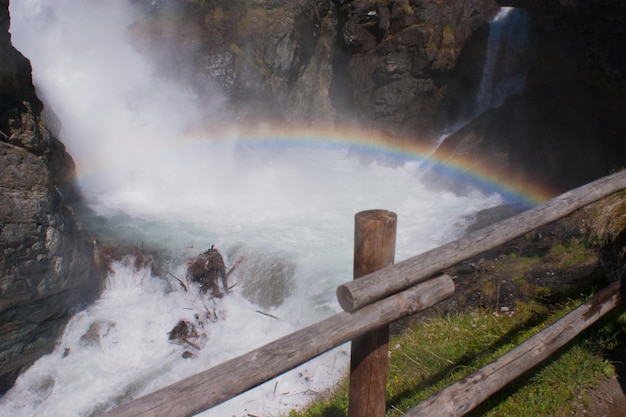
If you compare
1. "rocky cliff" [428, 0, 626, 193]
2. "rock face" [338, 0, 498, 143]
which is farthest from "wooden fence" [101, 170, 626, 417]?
"rock face" [338, 0, 498, 143]

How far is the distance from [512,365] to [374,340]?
1219 mm

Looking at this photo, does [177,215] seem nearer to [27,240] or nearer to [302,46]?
[27,240]

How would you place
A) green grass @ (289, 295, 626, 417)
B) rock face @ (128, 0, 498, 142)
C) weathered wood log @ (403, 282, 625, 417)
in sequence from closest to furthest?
1. weathered wood log @ (403, 282, 625, 417)
2. green grass @ (289, 295, 626, 417)
3. rock face @ (128, 0, 498, 142)

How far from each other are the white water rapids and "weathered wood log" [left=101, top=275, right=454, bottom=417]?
3.36 metres

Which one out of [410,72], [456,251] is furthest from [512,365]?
[410,72]

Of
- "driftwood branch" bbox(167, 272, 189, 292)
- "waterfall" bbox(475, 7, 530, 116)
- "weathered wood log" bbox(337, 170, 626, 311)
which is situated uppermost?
"waterfall" bbox(475, 7, 530, 116)

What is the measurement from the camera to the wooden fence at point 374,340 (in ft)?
6.64

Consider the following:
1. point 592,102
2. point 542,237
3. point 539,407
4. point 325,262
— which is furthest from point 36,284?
point 592,102

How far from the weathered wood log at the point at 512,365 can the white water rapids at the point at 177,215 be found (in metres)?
2.90

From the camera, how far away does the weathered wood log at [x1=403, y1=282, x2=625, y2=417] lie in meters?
2.83

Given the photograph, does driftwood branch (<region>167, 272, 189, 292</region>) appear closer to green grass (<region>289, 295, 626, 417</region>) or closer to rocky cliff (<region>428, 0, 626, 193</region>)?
green grass (<region>289, 295, 626, 417</region>)

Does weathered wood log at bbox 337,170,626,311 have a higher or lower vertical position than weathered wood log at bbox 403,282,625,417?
higher

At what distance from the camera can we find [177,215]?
11.5 m

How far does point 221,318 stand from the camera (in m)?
7.52
